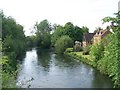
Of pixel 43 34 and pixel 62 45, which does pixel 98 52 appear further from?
pixel 43 34

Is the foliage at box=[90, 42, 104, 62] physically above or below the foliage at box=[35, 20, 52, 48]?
below

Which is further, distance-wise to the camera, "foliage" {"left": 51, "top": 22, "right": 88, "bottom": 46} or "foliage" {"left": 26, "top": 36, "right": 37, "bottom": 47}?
"foliage" {"left": 26, "top": 36, "right": 37, "bottom": 47}

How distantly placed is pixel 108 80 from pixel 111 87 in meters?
3.04

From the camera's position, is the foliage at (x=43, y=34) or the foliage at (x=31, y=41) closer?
the foliage at (x=43, y=34)

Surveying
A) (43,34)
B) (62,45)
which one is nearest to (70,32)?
(62,45)

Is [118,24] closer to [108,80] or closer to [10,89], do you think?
[10,89]

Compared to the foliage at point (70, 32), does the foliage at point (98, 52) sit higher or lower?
lower

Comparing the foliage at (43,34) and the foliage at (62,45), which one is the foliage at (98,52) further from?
the foliage at (43,34)

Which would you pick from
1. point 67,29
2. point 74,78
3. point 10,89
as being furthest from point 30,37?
point 10,89

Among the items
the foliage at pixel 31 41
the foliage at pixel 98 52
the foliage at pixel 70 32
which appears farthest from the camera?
the foliage at pixel 31 41

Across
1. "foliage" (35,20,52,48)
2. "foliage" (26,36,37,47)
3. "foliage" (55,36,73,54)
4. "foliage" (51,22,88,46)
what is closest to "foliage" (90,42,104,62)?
"foliage" (55,36,73,54)

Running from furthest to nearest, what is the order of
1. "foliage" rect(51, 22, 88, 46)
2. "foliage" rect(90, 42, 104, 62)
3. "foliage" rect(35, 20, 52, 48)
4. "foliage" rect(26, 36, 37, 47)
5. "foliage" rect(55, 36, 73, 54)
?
1. "foliage" rect(26, 36, 37, 47)
2. "foliage" rect(35, 20, 52, 48)
3. "foliage" rect(51, 22, 88, 46)
4. "foliage" rect(55, 36, 73, 54)
5. "foliage" rect(90, 42, 104, 62)

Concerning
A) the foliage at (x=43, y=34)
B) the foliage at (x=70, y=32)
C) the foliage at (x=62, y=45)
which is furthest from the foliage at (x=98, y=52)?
the foliage at (x=43, y=34)

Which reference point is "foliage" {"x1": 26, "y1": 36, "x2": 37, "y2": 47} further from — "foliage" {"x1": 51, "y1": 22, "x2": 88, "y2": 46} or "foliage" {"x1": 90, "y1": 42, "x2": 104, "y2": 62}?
"foliage" {"x1": 90, "y1": 42, "x2": 104, "y2": 62}
